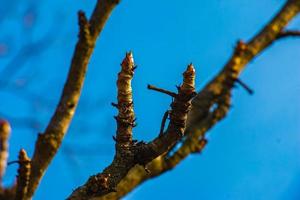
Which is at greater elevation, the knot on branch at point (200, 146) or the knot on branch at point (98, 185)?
the knot on branch at point (200, 146)

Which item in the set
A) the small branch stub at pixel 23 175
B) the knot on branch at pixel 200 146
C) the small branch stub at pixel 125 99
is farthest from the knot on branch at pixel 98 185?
the knot on branch at pixel 200 146

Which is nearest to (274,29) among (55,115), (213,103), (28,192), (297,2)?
(297,2)

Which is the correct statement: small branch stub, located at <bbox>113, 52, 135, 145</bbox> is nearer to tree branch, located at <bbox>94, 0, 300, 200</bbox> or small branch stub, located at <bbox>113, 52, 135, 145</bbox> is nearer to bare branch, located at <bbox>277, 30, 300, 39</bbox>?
tree branch, located at <bbox>94, 0, 300, 200</bbox>

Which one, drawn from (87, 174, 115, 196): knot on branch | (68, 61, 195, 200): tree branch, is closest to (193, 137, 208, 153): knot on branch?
(68, 61, 195, 200): tree branch

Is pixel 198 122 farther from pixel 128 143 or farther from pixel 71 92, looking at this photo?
pixel 71 92

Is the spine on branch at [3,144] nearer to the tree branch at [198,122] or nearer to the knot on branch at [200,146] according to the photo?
the tree branch at [198,122]

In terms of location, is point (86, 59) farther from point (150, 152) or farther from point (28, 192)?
point (150, 152)

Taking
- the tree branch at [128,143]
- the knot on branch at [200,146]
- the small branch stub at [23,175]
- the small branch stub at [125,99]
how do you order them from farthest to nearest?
the knot on branch at [200,146], the small branch stub at [125,99], the tree branch at [128,143], the small branch stub at [23,175]

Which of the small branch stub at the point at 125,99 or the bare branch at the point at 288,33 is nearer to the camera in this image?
the bare branch at the point at 288,33

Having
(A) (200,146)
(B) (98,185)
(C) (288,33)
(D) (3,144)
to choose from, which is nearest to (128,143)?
(B) (98,185)
